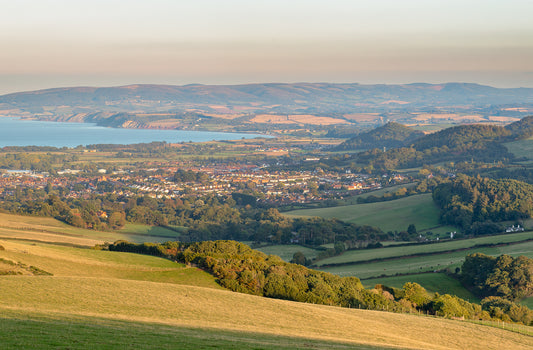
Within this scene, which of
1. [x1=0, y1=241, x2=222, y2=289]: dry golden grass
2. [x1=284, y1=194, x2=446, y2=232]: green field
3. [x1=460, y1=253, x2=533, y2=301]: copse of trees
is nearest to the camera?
[x1=0, y1=241, x2=222, y2=289]: dry golden grass

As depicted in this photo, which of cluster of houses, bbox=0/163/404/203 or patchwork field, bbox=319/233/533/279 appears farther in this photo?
cluster of houses, bbox=0/163/404/203

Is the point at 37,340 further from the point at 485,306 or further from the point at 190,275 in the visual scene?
the point at 485,306

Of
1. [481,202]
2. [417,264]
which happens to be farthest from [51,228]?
[481,202]

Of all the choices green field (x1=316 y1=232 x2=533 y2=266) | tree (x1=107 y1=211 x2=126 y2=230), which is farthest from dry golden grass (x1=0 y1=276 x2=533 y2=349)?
tree (x1=107 y1=211 x2=126 y2=230)

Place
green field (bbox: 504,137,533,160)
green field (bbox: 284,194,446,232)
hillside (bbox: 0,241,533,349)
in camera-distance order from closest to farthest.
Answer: hillside (bbox: 0,241,533,349), green field (bbox: 284,194,446,232), green field (bbox: 504,137,533,160)

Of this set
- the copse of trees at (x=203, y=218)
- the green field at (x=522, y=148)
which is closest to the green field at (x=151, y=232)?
the copse of trees at (x=203, y=218)

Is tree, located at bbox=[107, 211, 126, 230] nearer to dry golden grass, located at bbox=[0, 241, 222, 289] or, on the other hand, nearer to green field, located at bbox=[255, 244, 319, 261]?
green field, located at bbox=[255, 244, 319, 261]

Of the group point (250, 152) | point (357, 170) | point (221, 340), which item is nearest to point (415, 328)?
point (221, 340)

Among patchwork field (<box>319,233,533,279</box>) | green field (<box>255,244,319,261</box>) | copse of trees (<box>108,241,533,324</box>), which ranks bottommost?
green field (<box>255,244,319,261</box>)

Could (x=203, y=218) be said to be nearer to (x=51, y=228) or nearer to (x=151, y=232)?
(x=151, y=232)

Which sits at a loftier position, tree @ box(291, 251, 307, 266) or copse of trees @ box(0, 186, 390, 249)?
tree @ box(291, 251, 307, 266)
